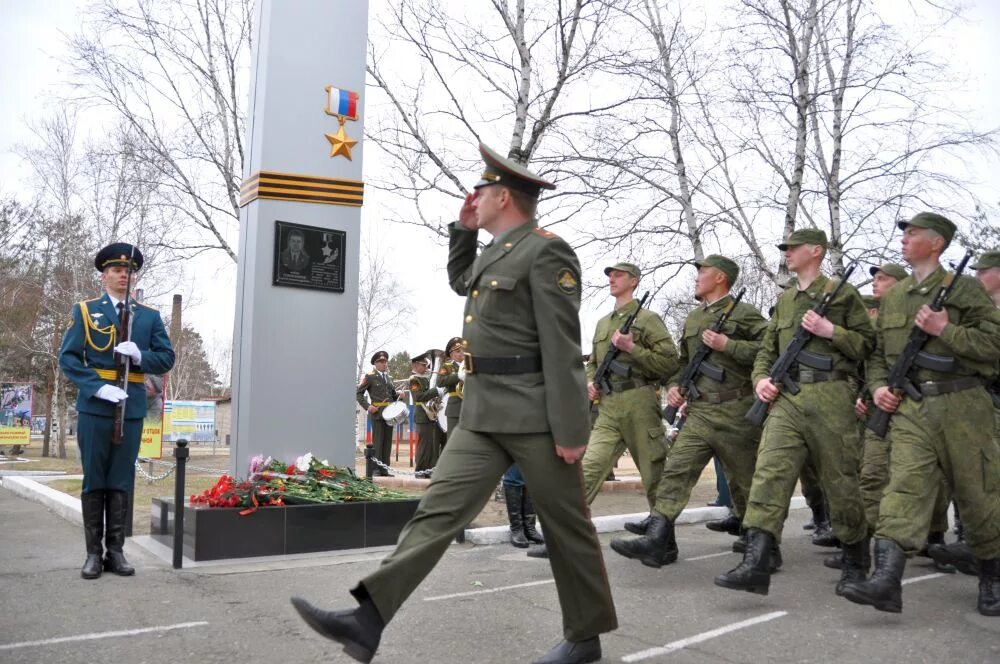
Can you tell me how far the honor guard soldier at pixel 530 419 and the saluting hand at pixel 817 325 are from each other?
7.91 feet

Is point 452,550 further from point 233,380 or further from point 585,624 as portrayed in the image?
point 585,624

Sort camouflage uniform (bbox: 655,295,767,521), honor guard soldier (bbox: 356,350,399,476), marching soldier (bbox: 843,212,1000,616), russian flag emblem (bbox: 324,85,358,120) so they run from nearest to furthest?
marching soldier (bbox: 843,212,1000,616), camouflage uniform (bbox: 655,295,767,521), russian flag emblem (bbox: 324,85,358,120), honor guard soldier (bbox: 356,350,399,476)

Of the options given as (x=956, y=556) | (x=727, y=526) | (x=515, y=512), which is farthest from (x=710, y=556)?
(x=956, y=556)

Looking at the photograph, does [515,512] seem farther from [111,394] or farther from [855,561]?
[111,394]

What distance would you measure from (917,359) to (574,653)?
9.29ft

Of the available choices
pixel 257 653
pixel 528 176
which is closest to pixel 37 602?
pixel 257 653

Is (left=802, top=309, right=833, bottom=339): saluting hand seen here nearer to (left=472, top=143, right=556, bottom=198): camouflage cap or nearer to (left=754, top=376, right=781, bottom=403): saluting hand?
(left=754, top=376, right=781, bottom=403): saluting hand

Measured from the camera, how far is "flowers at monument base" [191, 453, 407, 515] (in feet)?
21.3

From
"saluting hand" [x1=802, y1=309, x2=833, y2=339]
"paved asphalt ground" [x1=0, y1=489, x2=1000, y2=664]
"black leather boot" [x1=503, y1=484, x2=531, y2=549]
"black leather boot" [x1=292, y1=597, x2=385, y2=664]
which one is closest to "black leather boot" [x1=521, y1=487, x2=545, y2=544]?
"black leather boot" [x1=503, y1=484, x2=531, y2=549]

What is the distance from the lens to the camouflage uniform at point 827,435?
210 inches

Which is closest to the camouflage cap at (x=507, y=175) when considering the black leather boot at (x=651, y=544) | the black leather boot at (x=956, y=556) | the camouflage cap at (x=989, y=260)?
the black leather boot at (x=651, y=544)

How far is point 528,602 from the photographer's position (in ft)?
16.7

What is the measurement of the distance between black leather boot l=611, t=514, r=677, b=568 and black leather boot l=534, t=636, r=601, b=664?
1984 mm

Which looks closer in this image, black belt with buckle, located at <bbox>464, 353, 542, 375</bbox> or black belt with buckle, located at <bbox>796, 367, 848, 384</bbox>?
black belt with buckle, located at <bbox>464, 353, 542, 375</bbox>
